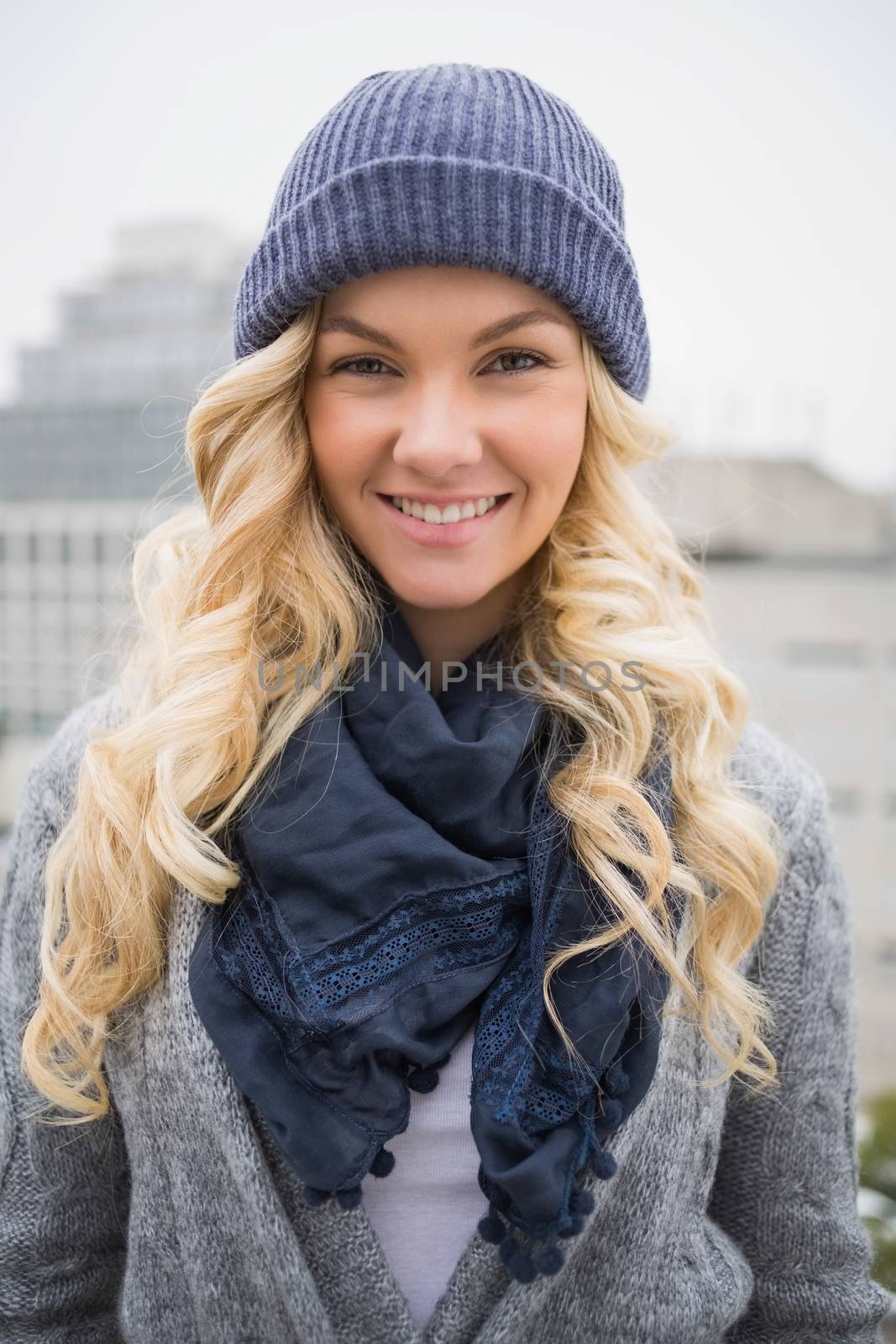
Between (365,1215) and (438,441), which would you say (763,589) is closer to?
(438,441)

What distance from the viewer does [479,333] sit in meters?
1.19

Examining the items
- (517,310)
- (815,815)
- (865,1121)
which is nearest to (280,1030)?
(815,815)

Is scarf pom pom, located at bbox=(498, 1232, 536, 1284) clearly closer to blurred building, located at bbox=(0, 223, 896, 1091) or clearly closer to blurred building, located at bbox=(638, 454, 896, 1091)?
blurred building, located at bbox=(0, 223, 896, 1091)

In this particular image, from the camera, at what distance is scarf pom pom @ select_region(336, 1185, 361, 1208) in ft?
3.76

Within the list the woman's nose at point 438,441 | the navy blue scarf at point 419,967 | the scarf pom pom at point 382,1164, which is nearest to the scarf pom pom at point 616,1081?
A: the navy blue scarf at point 419,967

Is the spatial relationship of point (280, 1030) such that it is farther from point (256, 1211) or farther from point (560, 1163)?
point (560, 1163)

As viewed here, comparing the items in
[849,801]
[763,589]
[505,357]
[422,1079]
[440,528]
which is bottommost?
[849,801]

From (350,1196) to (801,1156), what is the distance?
0.65 m

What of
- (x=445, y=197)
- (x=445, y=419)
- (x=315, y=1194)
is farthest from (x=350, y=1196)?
(x=445, y=197)

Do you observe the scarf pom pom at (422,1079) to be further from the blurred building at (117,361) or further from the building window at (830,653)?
the building window at (830,653)

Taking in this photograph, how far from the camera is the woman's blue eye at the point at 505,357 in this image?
1.24 m

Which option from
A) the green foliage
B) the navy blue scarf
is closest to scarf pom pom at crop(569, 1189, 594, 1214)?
the navy blue scarf

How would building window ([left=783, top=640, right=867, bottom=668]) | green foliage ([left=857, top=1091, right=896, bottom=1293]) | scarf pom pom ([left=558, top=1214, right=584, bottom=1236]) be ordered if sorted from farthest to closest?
building window ([left=783, top=640, right=867, bottom=668]), green foliage ([left=857, top=1091, right=896, bottom=1293]), scarf pom pom ([left=558, top=1214, right=584, bottom=1236])

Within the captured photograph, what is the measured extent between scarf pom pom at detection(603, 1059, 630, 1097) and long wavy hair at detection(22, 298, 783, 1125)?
0.07 m
